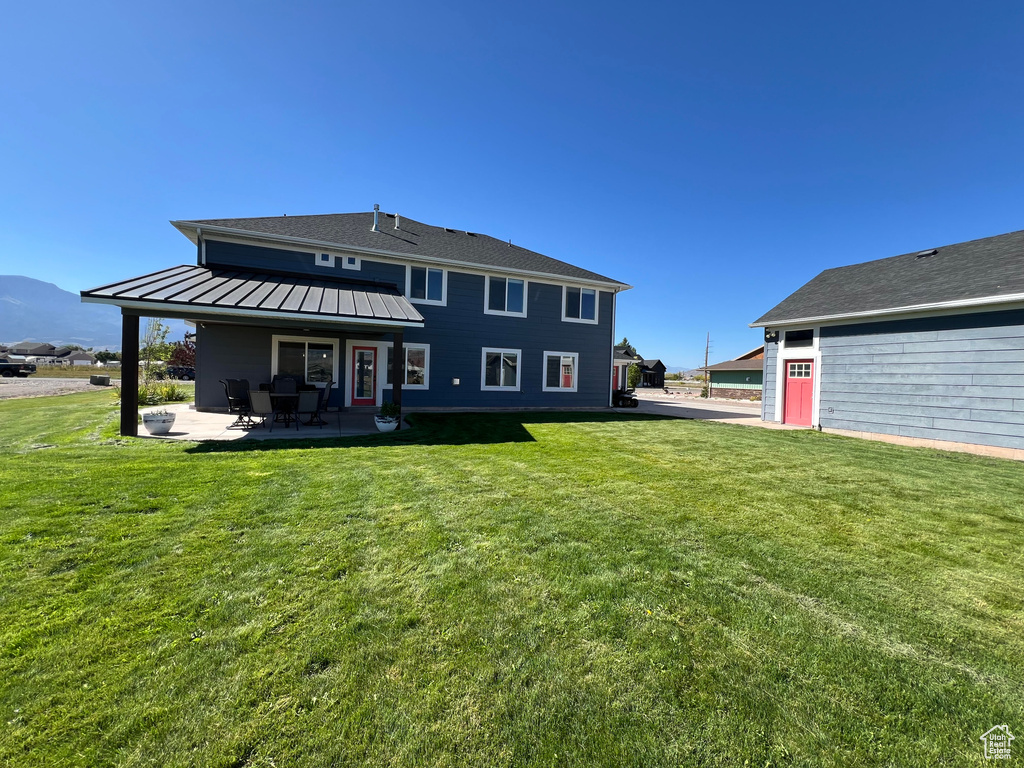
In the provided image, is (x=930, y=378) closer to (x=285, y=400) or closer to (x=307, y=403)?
(x=307, y=403)

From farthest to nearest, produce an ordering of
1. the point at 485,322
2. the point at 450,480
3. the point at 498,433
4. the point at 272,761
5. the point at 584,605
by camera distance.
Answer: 1. the point at 485,322
2. the point at 498,433
3. the point at 450,480
4. the point at 584,605
5. the point at 272,761

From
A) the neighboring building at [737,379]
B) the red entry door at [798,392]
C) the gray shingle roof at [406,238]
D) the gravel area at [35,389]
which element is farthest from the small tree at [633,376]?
the gravel area at [35,389]

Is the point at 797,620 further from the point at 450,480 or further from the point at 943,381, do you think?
the point at 943,381

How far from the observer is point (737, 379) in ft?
108

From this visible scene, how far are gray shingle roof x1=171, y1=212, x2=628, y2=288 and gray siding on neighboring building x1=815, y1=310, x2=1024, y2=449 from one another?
7.94 m

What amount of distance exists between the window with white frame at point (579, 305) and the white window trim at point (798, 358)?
6.92 metres

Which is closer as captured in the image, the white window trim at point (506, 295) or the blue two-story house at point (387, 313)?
the blue two-story house at point (387, 313)

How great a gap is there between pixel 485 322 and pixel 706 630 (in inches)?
507

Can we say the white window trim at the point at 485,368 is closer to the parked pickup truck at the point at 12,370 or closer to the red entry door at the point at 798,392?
the red entry door at the point at 798,392

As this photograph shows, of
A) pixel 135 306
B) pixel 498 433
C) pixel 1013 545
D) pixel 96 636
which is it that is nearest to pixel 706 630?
pixel 96 636

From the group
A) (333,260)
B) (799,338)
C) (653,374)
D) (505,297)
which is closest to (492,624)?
(333,260)

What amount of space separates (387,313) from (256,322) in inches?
110

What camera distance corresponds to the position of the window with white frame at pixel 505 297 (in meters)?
14.5

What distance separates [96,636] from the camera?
216 cm
